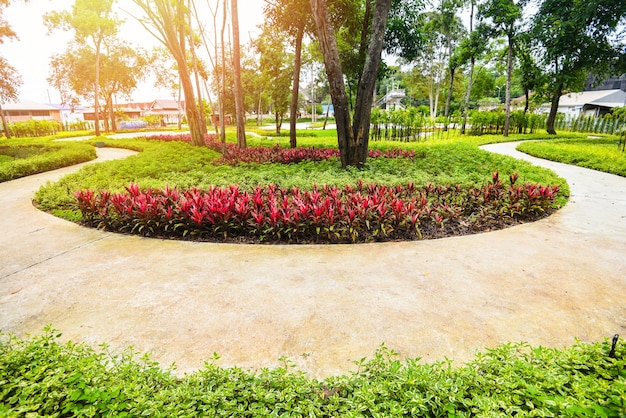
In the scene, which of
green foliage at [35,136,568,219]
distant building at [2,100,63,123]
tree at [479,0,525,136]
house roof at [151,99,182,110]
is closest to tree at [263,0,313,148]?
green foliage at [35,136,568,219]

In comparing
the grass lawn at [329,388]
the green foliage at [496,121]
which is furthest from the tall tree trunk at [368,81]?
the green foliage at [496,121]

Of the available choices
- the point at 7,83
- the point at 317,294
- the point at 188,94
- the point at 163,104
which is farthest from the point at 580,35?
the point at 163,104

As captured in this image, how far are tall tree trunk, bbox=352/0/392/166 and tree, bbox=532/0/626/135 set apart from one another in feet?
41.9

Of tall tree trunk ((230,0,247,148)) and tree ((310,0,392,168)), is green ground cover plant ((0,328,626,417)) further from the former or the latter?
tall tree trunk ((230,0,247,148))

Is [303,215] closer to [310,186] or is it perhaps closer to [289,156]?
[310,186]

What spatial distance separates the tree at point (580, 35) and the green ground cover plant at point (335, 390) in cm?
1815

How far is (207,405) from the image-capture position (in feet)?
5.16

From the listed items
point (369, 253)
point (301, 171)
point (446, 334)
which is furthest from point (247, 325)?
point (301, 171)

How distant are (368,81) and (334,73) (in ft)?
2.45

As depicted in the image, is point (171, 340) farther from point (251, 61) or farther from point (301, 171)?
point (251, 61)

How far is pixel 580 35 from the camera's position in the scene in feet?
51.0

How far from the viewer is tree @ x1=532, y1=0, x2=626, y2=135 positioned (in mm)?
14388

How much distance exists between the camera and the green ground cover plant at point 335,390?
1.51m

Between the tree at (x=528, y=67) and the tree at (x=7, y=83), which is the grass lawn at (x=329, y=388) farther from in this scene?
the tree at (x=7, y=83)
